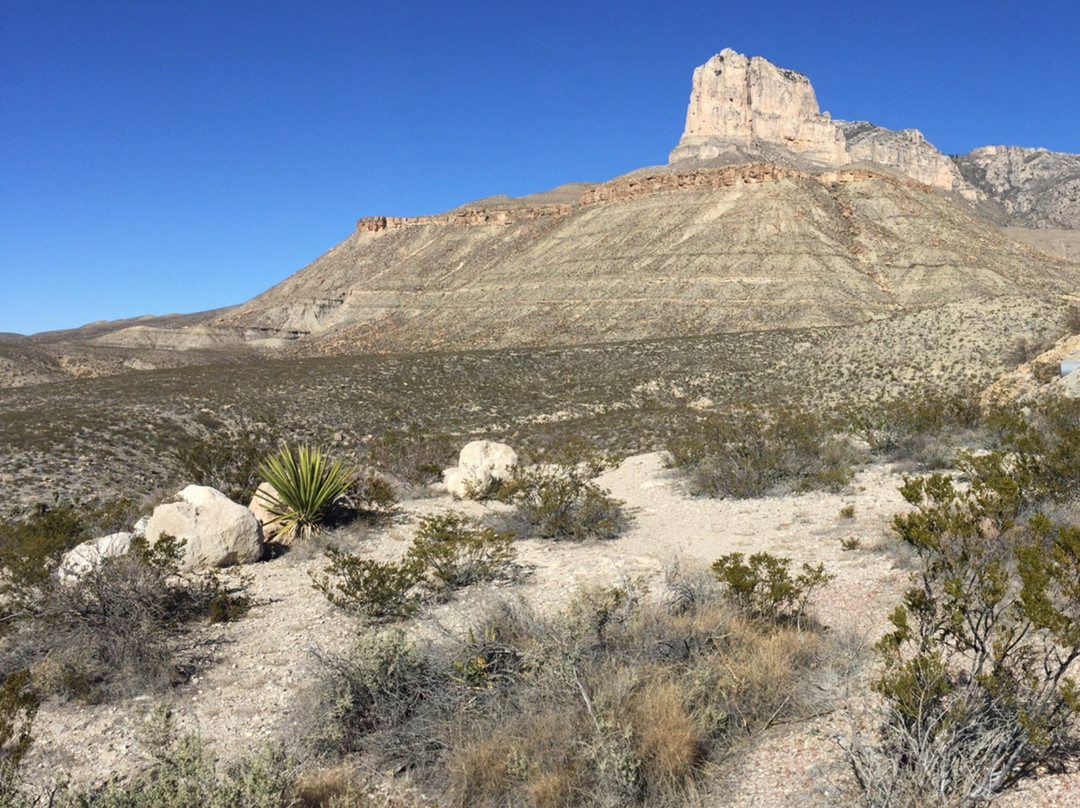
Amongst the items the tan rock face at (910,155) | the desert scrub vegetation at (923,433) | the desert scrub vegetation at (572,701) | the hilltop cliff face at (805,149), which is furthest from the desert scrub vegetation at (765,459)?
the tan rock face at (910,155)

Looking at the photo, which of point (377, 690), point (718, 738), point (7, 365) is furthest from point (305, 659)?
point (7, 365)

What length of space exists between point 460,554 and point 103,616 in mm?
3582

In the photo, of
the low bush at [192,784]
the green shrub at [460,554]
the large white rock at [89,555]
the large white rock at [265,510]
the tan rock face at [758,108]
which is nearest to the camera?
the low bush at [192,784]

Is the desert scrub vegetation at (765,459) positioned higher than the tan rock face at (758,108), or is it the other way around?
the tan rock face at (758,108)

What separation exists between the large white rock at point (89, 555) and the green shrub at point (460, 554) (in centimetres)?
317

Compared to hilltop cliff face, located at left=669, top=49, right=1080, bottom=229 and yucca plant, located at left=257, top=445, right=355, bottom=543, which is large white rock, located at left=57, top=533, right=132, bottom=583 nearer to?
yucca plant, located at left=257, top=445, right=355, bottom=543

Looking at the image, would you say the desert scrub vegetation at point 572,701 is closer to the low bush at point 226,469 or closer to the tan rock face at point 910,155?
the low bush at point 226,469

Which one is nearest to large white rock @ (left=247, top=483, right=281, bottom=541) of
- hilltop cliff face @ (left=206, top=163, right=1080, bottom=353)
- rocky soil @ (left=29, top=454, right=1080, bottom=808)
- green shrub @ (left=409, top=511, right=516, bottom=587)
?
rocky soil @ (left=29, top=454, right=1080, bottom=808)

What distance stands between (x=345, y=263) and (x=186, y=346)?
2544 cm

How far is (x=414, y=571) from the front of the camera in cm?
705

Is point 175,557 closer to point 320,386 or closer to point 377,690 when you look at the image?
point 377,690

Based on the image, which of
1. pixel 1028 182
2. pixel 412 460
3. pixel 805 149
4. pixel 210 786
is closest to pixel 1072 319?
pixel 412 460

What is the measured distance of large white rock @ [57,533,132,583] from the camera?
22.8ft

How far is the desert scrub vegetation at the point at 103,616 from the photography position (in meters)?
5.63
